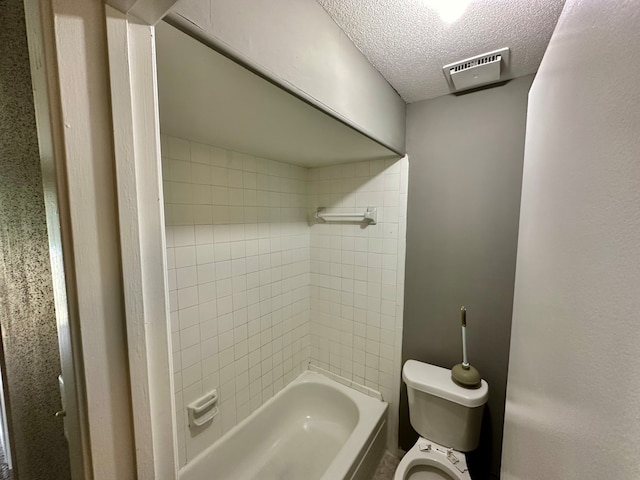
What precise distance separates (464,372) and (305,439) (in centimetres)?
124

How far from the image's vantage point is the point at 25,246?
28.0 inches

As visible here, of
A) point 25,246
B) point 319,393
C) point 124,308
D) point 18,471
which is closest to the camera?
point 124,308

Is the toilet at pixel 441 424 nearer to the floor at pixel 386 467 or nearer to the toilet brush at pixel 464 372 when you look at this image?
the toilet brush at pixel 464 372

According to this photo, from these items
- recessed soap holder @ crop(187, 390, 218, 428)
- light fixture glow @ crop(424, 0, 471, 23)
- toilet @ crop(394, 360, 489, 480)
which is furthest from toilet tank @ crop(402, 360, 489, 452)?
light fixture glow @ crop(424, 0, 471, 23)

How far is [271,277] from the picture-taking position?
178 centimetres

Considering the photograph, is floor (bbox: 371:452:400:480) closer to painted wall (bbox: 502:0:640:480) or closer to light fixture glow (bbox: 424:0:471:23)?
painted wall (bbox: 502:0:640:480)

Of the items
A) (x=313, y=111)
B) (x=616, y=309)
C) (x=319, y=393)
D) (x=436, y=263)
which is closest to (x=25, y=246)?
(x=313, y=111)

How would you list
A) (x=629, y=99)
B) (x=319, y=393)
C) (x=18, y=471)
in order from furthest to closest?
(x=319, y=393) → (x=18, y=471) → (x=629, y=99)

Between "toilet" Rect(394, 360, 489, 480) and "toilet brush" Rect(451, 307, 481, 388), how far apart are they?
0.03 m

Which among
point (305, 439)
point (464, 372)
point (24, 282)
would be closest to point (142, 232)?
point (24, 282)

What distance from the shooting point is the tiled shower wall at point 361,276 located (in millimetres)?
1687

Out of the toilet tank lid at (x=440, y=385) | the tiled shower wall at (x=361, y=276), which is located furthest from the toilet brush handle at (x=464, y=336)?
the tiled shower wall at (x=361, y=276)

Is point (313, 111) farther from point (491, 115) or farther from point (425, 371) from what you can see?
point (425, 371)

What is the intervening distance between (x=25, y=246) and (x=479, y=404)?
1.94 meters
